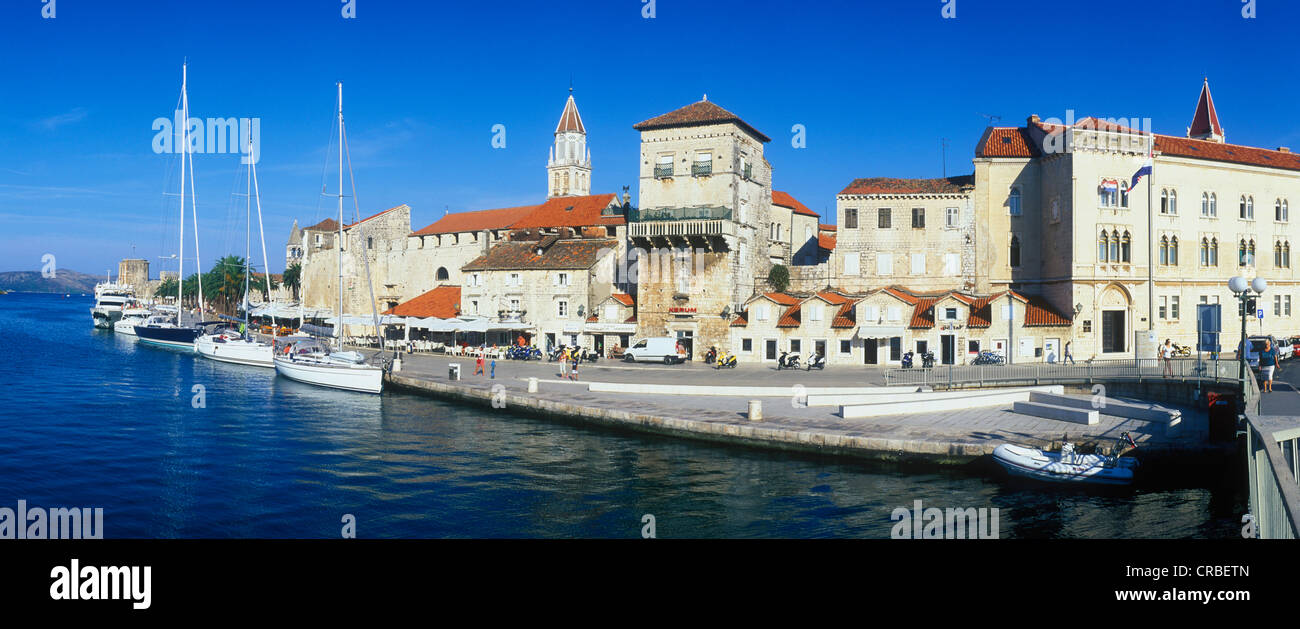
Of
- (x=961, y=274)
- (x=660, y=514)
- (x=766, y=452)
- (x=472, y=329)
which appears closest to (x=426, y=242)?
(x=472, y=329)

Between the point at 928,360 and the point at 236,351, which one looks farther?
the point at 236,351

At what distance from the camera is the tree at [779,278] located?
166 ft

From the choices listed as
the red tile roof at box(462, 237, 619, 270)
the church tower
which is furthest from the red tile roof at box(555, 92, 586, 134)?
the red tile roof at box(462, 237, 619, 270)

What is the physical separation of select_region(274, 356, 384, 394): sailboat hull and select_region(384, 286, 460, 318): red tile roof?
14802 mm

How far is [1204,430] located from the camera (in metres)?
23.1

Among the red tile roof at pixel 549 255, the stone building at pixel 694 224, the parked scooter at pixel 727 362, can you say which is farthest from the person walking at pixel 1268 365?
the red tile roof at pixel 549 255

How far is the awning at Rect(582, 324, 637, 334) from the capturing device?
49656mm

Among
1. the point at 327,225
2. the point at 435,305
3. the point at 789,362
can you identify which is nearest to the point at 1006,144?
the point at 789,362

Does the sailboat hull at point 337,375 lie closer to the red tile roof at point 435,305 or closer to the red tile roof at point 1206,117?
the red tile roof at point 435,305

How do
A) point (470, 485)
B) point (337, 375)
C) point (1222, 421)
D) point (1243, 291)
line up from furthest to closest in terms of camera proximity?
point (337, 375) < point (1222, 421) < point (470, 485) < point (1243, 291)

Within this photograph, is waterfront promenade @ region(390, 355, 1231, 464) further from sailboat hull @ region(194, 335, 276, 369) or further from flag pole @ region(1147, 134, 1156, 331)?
sailboat hull @ region(194, 335, 276, 369)

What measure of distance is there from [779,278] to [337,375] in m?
27.1

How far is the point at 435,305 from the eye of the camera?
59.8 m

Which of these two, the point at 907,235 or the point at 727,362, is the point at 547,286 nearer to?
the point at 727,362
